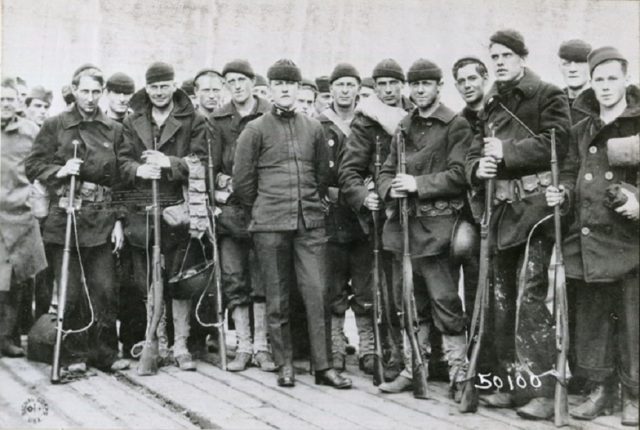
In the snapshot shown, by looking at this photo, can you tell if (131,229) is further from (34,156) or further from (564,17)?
(564,17)

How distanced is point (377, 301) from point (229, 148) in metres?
1.58

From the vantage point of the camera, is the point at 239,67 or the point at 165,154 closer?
the point at 165,154

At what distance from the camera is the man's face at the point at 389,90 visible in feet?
16.9

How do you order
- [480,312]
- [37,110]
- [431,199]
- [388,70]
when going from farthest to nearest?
[37,110] → [388,70] → [431,199] → [480,312]

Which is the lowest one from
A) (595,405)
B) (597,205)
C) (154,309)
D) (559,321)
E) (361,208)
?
(595,405)

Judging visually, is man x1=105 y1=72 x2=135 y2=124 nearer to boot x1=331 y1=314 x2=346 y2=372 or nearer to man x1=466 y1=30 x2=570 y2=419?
boot x1=331 y1=314 x2=346 y2=372

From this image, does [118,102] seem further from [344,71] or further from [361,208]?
[361,208]

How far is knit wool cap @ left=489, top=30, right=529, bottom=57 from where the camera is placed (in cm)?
406

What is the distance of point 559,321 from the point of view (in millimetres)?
3764

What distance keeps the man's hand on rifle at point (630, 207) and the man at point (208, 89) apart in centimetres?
337

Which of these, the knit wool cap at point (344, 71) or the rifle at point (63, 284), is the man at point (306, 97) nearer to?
the knit wool cap at point (344, 71)

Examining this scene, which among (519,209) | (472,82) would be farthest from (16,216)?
(519,209)

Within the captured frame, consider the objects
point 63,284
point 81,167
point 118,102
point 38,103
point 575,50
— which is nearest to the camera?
point 575,50

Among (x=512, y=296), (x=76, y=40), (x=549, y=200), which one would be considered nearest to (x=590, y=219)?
(x=549, y=200)
